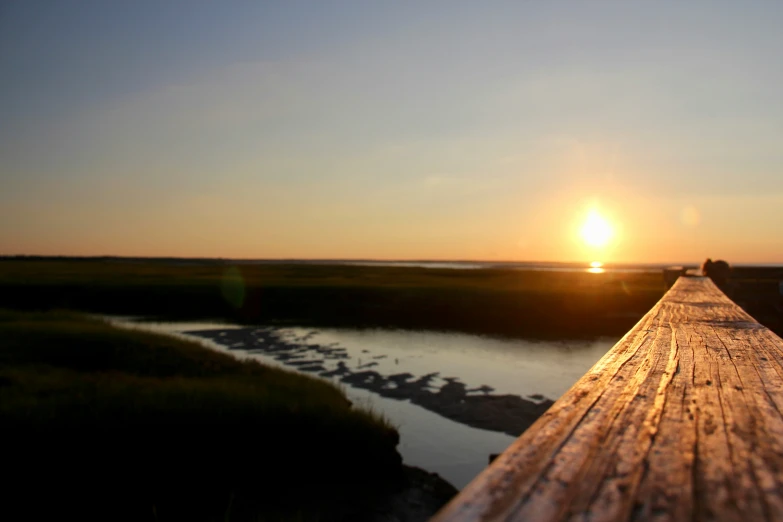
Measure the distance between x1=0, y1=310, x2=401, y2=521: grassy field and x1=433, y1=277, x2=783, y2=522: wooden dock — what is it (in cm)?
620

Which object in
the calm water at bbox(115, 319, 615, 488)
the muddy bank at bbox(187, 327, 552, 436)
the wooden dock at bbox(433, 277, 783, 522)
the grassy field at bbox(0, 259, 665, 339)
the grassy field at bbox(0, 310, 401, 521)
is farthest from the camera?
the grassy field at bbox(0, 259, 665, 339)

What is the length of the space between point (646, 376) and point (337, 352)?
70.7 feet

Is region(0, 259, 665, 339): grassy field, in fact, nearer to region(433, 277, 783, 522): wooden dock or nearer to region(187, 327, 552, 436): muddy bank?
region(187, 327, 552, 436): muddy bank

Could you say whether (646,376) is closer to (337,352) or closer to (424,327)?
(337,352)

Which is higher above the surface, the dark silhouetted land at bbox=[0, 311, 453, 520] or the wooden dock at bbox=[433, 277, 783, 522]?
the wooden dock at bbox=[433, 277, 783, 522]

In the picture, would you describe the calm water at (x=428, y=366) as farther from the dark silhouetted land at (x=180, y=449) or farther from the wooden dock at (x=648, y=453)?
the wooden dock at (x=648, y=453)

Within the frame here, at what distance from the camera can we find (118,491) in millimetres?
7996

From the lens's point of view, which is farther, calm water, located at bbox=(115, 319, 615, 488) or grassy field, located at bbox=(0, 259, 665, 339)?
grassy field, located at bbox=(0, 259, 665, 339)

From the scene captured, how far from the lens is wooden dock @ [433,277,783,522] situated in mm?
835

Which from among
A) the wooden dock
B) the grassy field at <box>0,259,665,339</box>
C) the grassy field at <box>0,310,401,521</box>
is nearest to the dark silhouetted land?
the grassy field at <box>0,310,401,521</box>

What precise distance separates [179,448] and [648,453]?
926 centimetres

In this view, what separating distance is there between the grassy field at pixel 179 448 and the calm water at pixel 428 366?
1.76 m

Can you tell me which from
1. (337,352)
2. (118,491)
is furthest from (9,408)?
(337,352)

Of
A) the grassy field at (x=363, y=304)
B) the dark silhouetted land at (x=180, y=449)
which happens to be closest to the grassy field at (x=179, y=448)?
the dark silhouetted land at (x=180, y=449)
